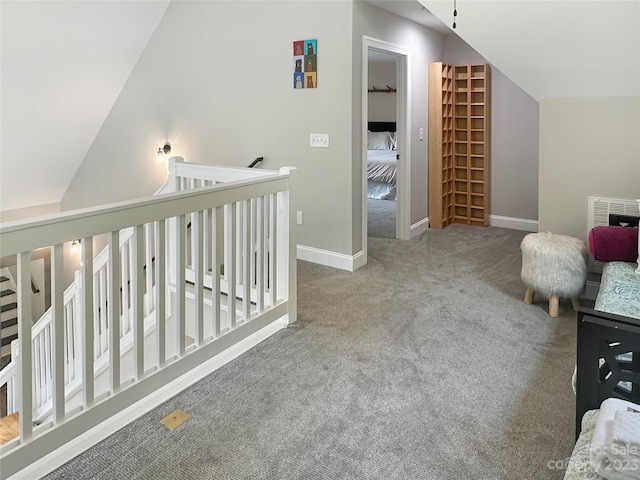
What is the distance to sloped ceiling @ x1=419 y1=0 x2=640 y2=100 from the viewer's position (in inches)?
117

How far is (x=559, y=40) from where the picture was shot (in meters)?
3.23

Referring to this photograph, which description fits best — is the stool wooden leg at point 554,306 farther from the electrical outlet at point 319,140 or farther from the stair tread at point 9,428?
the stair tread at point 9,428

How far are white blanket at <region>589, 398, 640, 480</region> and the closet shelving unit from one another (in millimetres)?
4681

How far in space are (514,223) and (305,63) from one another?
314 cm

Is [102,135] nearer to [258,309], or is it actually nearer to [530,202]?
[258,309]

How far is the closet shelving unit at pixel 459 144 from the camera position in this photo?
18.9 ft

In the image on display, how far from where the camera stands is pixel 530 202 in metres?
5.83

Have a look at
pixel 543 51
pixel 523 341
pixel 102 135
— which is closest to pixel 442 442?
pixel 523 341

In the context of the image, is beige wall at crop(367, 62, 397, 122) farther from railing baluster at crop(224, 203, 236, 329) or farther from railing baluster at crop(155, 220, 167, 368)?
railing baluster at crop(155, 220, 167, 368)

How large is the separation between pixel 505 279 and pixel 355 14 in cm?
243

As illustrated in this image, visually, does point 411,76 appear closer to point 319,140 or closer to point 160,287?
point 319,140

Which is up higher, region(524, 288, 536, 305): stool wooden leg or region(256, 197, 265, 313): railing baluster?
region(256, 197, 265, 313): railing baluster

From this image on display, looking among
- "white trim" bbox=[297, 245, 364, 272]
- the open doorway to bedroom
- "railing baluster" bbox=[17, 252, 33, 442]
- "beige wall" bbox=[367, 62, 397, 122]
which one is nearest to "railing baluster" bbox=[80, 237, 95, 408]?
"railing baluster" bbox=[17, 252, 33, 442]

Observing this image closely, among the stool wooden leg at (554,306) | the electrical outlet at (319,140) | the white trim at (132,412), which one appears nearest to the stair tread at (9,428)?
the white trim at (132,412)
